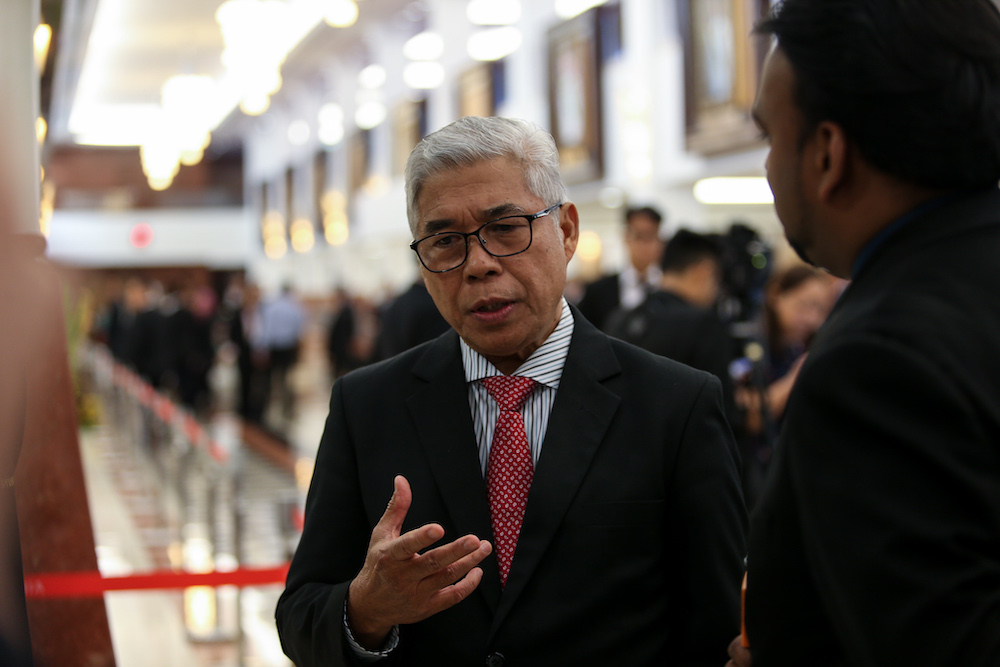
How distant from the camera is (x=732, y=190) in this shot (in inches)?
542

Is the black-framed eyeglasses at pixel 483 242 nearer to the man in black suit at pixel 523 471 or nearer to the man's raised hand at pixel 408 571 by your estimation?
the man in black suit at pixel 523 471

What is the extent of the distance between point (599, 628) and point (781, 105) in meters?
0.86

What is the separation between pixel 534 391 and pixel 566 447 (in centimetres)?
14

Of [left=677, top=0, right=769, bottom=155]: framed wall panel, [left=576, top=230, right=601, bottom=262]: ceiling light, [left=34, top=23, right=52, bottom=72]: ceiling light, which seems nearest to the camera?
[left=34, top=23, right=52, bottom=72]: ceiling light

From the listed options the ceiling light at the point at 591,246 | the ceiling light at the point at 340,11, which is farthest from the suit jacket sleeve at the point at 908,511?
the ceiling light at the point at 340,11

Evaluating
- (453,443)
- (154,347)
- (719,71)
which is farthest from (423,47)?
(453,443)

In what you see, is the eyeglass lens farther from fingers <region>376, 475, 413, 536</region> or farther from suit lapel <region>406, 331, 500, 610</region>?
fingers <region>376, 475, 413, 536</region>

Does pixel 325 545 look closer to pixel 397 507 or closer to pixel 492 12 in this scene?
pixel 397 507

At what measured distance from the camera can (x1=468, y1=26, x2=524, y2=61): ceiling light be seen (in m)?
17.4

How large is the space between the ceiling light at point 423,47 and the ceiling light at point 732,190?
8538 mm

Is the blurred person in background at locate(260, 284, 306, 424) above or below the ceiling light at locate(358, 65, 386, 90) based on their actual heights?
below

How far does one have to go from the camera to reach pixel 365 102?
80.0 ft

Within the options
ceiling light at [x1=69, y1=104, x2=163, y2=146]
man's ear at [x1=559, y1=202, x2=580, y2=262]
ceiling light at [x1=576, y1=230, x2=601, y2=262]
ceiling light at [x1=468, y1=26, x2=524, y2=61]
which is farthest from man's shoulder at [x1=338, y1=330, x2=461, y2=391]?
ceiling light at [x1=69, y1=104, x2=163, y2=146]

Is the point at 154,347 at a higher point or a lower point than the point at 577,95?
lower
